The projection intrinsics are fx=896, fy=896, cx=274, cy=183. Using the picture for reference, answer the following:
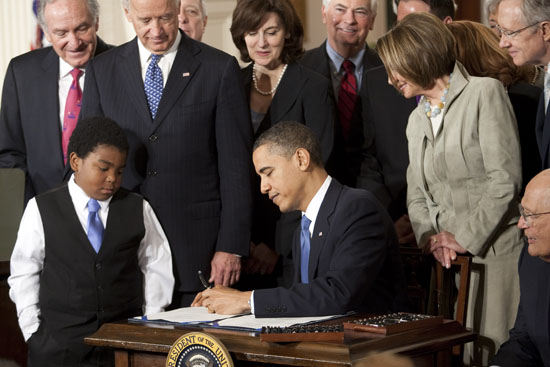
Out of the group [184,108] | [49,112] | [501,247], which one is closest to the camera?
[501,247]

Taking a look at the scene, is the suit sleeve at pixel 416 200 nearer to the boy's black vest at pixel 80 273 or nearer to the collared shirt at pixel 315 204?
the collared shirt at pixel 315 204

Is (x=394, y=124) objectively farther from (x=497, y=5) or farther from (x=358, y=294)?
(x=358, y=294)

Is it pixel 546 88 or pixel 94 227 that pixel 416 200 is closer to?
pixel 546 88

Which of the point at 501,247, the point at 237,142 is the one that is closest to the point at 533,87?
the point at 501,247

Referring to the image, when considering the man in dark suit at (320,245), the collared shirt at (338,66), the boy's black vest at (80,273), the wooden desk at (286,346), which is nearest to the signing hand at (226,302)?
the man in dark suit at (320,245)

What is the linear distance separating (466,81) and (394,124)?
2.05 feet

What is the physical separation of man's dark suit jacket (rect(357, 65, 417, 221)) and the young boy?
3.79ft

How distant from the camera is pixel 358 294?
289cm

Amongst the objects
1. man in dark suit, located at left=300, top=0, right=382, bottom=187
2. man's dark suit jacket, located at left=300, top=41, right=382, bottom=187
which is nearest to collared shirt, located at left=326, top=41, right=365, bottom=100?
man in dark suit, located at left=300, top=0, right=382, bottom=187

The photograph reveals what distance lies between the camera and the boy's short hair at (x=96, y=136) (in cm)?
359

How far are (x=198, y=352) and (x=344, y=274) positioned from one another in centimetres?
69

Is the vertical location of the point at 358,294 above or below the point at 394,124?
below

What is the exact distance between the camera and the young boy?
353 centimetres

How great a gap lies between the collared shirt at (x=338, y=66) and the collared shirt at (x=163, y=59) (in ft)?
3.03
